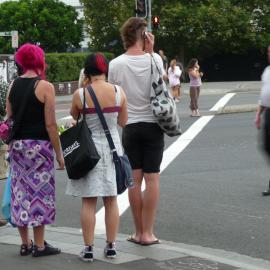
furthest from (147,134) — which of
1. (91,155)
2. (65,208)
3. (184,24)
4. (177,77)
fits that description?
(184,24)

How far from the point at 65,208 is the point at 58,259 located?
99.4 inches

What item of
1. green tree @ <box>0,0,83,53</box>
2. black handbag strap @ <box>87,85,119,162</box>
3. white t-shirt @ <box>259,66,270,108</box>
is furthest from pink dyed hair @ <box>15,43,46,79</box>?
green tree @ <box>0,0,83,53</box>

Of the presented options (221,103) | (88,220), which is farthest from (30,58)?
(221,103)

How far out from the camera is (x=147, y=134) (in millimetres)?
6516

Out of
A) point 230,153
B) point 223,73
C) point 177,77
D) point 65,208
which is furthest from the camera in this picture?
point 223,73

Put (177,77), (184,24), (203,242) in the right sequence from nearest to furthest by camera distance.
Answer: (203,242)
(177,77)
(184,24)

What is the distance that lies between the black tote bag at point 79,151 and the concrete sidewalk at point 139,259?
0.72 meters

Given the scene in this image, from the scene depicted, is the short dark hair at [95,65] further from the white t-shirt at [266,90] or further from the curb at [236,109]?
the curb at [236,109]

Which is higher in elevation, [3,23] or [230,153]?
[3,23]

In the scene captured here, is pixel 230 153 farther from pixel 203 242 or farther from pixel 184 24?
pixel 184 24

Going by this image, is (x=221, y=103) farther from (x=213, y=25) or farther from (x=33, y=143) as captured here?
(x=213, y=25)

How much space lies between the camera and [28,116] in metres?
6.19

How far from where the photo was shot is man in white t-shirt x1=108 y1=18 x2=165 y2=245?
6.50 meters

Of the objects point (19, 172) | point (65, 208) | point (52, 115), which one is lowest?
point (65, 208)
